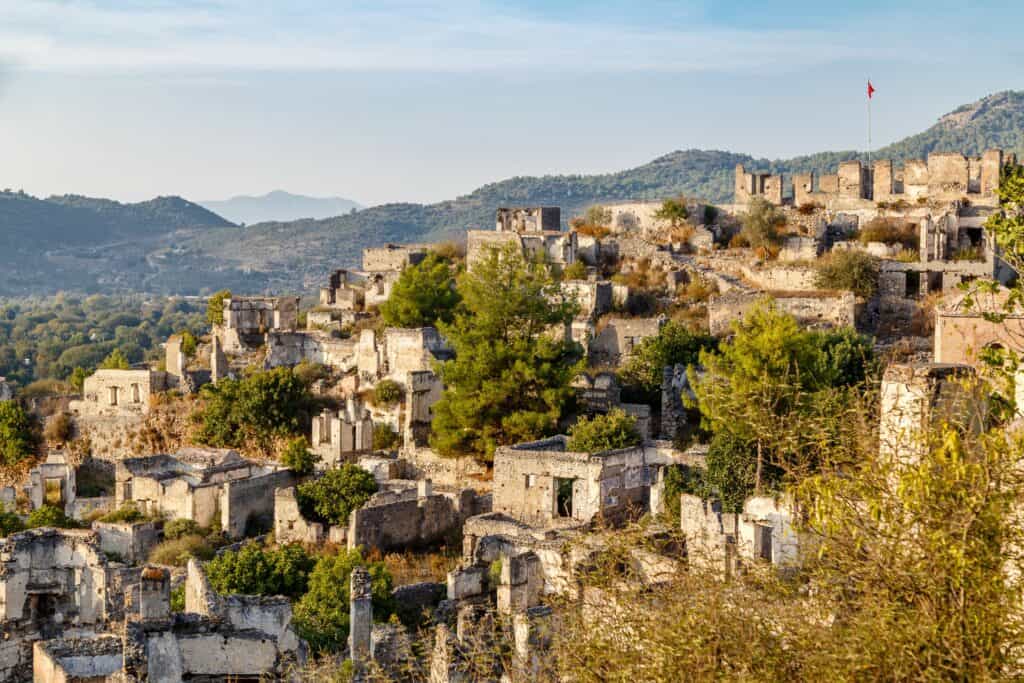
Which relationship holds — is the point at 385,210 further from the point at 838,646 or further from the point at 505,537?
the point at 838,646

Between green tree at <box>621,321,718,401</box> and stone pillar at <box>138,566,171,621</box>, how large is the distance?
15.9 m

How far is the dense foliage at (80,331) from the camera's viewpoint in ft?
273

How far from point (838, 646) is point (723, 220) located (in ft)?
108

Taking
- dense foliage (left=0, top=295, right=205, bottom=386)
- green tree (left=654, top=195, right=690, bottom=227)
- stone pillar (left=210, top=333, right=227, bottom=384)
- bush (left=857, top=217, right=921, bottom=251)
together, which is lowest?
dense foliage (left=0, top=295, right=205, bottom=386)

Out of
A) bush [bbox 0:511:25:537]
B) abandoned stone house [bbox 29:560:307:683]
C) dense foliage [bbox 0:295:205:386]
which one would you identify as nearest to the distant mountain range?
dense foliage [bbox 0:295:205:386]

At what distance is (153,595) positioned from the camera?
505 inches

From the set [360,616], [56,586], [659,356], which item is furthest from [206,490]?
[659,356]

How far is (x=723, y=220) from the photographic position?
40.2m

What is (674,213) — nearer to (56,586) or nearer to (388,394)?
(388,394)

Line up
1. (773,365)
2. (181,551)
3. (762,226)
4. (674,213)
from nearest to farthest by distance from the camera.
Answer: (181,551) → (773,365) → (762,226) → (674,213)

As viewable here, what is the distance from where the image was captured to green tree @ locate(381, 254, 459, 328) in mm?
32084

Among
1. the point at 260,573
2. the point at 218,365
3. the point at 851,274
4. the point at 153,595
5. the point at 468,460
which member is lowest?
the point at 260,573

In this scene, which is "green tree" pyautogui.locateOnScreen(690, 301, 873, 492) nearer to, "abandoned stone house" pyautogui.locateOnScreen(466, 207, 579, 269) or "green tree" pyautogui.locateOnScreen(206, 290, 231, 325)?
"abandoned stone house" pyautogui.locateOnScreen(466, 207, 579, 269)

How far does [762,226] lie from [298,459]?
1671 cm
